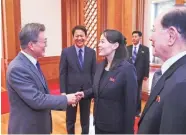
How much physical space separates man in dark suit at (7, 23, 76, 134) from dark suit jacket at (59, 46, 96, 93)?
1.20 metres

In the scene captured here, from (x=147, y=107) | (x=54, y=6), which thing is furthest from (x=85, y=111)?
(x=54, y=6)

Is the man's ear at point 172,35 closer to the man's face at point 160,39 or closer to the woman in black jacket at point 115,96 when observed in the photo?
the man's face at point 160,39

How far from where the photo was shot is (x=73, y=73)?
297 centimetres

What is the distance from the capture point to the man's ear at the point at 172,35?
973mm

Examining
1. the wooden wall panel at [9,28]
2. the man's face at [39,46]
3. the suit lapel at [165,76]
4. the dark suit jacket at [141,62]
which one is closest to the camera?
the suit lapel at [165,76]

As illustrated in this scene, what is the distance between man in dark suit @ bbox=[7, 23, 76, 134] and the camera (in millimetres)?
1599

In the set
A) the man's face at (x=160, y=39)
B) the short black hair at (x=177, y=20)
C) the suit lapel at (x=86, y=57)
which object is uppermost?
the short black hair at (x=177, y=20)

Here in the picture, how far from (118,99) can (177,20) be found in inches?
41.0

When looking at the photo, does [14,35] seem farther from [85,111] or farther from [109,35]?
[109,35]

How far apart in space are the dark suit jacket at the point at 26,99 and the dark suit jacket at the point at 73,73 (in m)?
1.22

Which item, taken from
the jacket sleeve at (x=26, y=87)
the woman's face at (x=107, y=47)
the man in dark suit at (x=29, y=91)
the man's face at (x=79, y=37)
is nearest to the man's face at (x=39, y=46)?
the man in dark suit at (x=29, y=91)

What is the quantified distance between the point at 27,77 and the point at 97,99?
630 millimetres

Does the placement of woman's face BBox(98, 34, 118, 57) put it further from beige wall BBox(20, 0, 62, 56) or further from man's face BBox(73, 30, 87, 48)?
beige wall BBox(20, 0, 62, 56)

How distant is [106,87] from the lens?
6.22 feet
